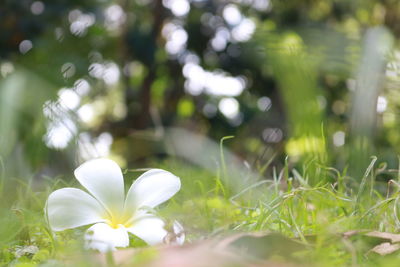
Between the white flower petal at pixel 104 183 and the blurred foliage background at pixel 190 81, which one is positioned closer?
the white flower petal at pixel 104 183

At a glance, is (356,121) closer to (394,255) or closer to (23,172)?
(394,255)

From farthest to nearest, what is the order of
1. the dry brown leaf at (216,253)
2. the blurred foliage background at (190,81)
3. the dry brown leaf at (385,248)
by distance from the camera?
the blurred foliage background at (190,81), the dry brown leaf at (385,248), the dry brown leaf at (216,253)

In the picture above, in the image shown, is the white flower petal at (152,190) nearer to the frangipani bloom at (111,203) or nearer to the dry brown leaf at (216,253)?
the frangipani bloom at (111,203)

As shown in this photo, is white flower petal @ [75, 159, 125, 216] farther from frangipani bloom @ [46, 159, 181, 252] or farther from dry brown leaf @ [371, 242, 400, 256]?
dry brown leaf @ [371, 242, 400, 256]

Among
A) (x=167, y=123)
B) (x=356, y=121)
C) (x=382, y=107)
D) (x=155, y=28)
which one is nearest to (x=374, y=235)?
(x=356, y=121)

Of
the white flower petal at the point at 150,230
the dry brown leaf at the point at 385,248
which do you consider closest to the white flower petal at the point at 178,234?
the white flower petal at the point at 150,230

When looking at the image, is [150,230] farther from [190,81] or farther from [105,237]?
[190,81]

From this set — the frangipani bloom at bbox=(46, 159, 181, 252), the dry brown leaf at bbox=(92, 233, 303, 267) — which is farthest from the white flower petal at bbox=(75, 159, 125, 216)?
the dry brown leaf at bbox=(92, 233, 303, 267)
